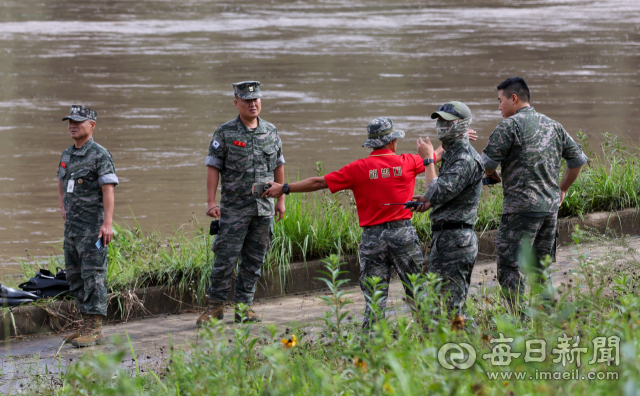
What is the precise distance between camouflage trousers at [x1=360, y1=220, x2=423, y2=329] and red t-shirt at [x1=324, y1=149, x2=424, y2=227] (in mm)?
75

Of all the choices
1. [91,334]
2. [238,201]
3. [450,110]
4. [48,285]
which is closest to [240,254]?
[238,201]

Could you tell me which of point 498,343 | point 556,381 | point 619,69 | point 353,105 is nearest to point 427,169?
point 498,343

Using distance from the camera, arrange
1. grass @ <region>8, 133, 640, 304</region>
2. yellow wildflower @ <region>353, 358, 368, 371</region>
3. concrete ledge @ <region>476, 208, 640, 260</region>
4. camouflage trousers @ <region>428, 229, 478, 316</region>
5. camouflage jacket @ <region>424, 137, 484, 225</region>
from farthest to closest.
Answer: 1. concrete ledge @ <region>476, 208, 640, 260</region>
2. grass @ <region>8, 133, 640, 304</region>
3. camouflage trousers @ <region>428, 229, 478, 316</region>
4. camouflage jacket @ <region>424, 137, 484, 225</region>
5. yellow wildflower @ <region>353, 358, 368, 371</region>

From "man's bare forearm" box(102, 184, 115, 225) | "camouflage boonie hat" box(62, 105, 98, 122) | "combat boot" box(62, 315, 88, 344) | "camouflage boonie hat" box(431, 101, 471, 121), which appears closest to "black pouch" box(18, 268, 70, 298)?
"combat boot" box(62, 315, 88, 344)

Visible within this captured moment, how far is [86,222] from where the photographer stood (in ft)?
19.9

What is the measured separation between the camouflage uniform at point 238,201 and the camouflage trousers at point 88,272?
2.97 feet

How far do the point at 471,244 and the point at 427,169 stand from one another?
23.5 inches

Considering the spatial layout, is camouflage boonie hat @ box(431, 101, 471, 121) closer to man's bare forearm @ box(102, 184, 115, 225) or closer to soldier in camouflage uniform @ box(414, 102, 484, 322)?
soldier in camouflage uniform @ box(414, 102, 484, 322)

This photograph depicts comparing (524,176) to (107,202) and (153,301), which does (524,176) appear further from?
(153,301)

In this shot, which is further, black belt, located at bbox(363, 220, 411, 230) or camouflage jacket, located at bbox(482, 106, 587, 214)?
camouflage jacket, located at bbox(482, 106, 587, 214)

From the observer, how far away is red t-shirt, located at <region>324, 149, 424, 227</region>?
5.32 metres

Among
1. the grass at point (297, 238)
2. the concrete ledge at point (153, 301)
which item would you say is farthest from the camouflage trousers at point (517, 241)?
the grass at point (297, 238)

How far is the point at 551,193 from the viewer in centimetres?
559

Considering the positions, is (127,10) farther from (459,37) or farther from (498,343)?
(498,343)
